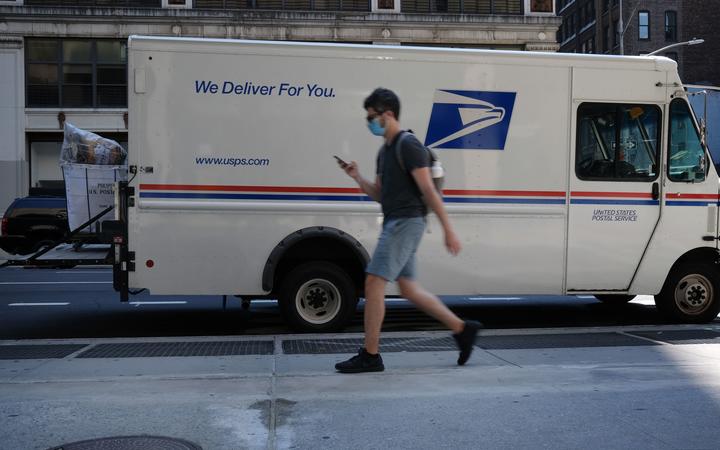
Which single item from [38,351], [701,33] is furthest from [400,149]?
[701,33]

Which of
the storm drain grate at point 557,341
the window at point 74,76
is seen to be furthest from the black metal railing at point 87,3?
the storm drain grate at point 557,341

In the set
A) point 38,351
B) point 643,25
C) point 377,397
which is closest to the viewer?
point 377,397

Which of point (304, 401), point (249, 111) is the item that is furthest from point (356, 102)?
point (304, 401)

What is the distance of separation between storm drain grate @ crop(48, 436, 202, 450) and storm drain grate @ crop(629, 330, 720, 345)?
5170 mm

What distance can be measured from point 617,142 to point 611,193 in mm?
592

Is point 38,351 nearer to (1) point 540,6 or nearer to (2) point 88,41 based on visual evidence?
(2) point 88,41

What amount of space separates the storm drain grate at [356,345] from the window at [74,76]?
23721mm

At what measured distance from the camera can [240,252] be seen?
7922 mm

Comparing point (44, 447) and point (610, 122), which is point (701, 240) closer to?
point (610, 122)

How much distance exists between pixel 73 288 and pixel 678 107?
1031 cm

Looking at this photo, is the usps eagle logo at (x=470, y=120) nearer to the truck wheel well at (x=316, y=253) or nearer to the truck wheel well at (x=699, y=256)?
the truck wheel well at (x=316, y=253)

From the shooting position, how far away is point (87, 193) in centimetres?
834

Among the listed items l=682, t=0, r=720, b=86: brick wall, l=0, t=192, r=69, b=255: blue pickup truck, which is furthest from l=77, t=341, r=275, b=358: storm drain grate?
l=682, t=0, r=720, b=86: brick wall

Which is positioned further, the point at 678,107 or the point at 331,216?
the point at 678,107
